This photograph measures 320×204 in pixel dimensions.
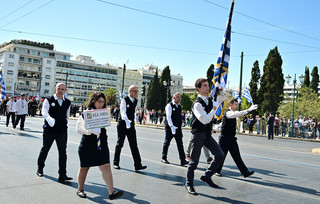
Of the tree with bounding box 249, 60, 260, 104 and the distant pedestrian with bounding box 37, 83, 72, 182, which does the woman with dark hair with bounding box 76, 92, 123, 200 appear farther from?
the tree with bounding box 249, 60, 260, 104

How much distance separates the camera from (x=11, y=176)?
18.7 ft

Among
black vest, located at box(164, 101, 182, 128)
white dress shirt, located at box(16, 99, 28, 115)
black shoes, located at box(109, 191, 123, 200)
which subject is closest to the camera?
black shoes, located at box(109, 191, 123, 200)

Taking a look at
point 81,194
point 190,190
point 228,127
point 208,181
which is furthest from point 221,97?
point 81,194

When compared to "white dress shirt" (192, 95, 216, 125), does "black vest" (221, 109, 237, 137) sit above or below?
below

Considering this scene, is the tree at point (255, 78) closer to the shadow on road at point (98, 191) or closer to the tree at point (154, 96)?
the tree at point (154, 96)

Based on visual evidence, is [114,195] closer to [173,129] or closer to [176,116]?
[173,129]

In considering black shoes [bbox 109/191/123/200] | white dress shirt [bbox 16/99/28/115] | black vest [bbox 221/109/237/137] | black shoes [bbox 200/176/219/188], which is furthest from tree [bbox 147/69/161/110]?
black shoes [bbox 109/191/123/200]

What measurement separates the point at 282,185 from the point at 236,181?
2.92ft

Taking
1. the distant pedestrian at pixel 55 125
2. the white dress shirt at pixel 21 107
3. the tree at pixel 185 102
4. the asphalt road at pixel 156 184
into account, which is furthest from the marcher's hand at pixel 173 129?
the tree at pixel 185 102

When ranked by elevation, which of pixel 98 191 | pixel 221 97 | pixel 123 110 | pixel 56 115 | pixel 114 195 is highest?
pixel 221 97

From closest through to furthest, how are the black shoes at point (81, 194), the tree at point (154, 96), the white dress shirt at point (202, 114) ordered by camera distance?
the black shoes at point (81, 194)
the white dress shirt at point (202, 114)
the tree at point (154, 96)


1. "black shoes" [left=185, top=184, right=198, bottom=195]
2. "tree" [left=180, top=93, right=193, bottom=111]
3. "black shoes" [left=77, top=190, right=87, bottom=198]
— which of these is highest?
"tree" [left=180, top=93, right=193, bottom=111]

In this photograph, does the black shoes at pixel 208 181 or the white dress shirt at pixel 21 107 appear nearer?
the black shoes at pixel 208 181

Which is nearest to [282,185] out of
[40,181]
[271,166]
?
[271,166]
